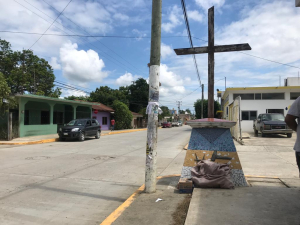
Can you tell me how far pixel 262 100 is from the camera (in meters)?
26.4

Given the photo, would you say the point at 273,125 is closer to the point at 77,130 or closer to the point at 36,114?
the point at 77,130

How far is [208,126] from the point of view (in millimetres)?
5484

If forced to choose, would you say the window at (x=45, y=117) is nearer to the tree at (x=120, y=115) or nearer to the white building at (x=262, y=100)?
the tree at (x=120, y=115)

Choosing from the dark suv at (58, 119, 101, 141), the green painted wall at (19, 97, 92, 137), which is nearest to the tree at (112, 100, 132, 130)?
the green painted wall at (19, 97, 92, 137)

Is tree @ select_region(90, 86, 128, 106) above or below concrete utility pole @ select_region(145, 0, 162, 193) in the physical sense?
above

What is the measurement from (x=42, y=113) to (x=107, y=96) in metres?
29.9

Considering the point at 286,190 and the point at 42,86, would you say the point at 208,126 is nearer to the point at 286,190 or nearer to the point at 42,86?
the point at 286,190

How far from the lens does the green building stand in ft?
63.0

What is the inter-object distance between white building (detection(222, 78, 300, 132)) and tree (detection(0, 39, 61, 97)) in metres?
28.2

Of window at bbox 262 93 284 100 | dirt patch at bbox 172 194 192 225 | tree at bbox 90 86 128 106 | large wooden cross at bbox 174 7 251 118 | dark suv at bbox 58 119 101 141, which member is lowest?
dirt patch at bbox 172 194 192 225

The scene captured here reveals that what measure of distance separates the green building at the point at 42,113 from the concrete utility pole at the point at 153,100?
16.1 metres

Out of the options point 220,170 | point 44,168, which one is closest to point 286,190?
point 220,170

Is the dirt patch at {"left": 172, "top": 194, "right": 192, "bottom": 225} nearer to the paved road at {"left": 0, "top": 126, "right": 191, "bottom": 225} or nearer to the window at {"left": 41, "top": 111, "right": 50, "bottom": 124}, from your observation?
the paved road at {"left": 0, "top": 126, "right": 191, "bottom": 225}

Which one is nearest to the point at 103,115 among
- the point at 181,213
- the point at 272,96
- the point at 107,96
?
the point at 107,96
